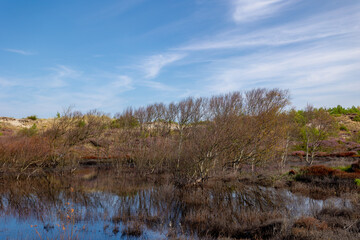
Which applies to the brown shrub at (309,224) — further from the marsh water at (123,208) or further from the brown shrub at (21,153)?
the brown shrub at (21,153)

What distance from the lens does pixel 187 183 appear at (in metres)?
17.4

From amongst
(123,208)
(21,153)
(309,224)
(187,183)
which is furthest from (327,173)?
(21,153)

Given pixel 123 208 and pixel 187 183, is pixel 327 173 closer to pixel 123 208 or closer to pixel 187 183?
pixel 187 183

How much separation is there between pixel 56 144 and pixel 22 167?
19.6ft

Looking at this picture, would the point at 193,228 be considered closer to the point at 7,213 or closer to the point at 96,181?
the point at 7,213

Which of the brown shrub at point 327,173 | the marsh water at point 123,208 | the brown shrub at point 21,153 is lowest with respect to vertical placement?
the marsh water at point 123,208

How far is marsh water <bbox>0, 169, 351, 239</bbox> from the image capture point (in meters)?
9.15

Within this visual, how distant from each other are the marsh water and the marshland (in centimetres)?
5

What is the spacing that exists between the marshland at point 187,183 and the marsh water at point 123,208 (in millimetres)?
49

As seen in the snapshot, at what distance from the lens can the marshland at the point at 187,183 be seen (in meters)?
9.10

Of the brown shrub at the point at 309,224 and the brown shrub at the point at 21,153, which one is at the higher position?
the brown shrub at the point at 21,153

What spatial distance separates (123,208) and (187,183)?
5968mm

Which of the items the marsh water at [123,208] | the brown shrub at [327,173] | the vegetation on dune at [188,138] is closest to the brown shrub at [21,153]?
the vegetation on dune at [188,138]

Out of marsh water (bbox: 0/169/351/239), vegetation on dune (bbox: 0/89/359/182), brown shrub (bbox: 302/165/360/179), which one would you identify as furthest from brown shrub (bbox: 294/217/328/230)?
brown shrub (bbox: 302/165/360/179)
